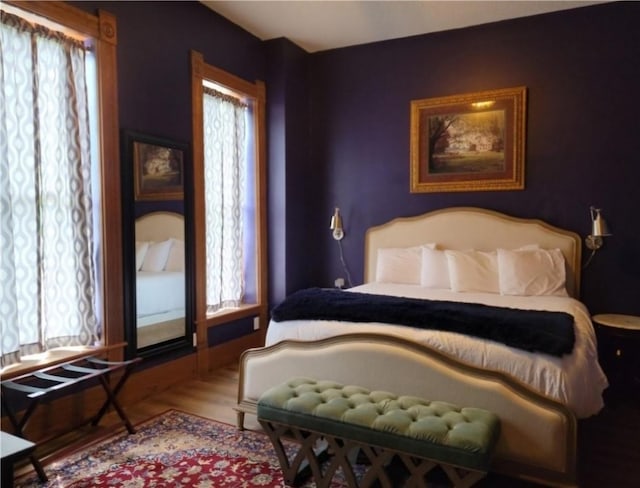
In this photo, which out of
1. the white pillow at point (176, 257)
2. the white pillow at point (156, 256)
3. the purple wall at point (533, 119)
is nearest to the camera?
the white pillow at point (156, 256)

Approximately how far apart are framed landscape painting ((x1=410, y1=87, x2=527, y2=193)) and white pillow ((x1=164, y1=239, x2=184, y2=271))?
2.24 meters

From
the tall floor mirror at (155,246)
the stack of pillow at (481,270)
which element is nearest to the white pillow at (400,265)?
the stack of pillow at (481,270)

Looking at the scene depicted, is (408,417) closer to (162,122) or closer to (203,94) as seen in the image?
(162,122)

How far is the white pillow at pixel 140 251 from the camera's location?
327 centimetres

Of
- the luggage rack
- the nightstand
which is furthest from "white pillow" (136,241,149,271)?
the nightstand

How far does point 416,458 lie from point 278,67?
3.77 metres

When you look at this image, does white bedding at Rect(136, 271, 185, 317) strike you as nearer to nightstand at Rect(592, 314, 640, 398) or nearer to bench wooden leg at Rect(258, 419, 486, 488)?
bench wooden leg at Rect(258, 419, 486, 488)

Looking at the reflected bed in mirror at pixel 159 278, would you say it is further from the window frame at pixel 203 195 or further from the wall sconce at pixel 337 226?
the wall sconce at pixel 337 226

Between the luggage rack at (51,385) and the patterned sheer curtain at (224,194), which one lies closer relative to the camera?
the luggage rack at (51,385)

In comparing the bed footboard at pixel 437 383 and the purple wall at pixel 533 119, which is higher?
the purple wall at pixel 533 119

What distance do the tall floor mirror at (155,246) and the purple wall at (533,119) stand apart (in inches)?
70.3

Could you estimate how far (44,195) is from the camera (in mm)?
2742

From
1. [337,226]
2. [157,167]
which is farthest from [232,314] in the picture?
[157,167]

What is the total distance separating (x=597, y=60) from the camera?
12.6ft
